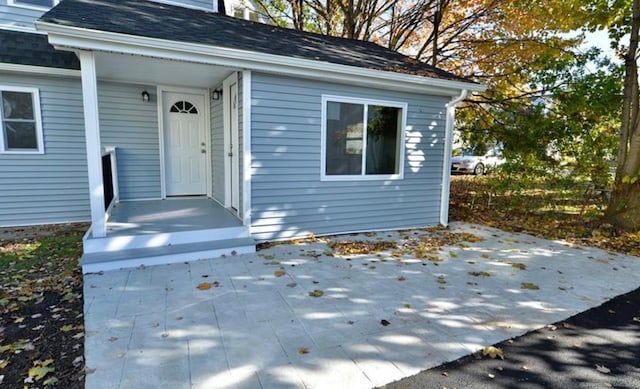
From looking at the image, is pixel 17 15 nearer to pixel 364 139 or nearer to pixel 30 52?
pixel 30 52

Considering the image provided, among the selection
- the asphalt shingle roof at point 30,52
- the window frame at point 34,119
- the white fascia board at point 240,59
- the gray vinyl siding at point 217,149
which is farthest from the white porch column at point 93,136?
the window frame at point 34,119

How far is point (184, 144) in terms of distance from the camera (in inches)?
273

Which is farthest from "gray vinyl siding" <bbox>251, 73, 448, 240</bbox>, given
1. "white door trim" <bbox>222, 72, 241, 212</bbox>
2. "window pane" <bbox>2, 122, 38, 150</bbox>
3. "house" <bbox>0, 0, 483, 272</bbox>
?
"window pane" <bbox>2, 122, 38, 150</bbox>

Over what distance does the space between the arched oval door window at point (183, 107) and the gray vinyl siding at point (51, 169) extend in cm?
154

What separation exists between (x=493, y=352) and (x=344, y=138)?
12.7ft

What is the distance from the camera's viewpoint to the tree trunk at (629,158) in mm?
5965

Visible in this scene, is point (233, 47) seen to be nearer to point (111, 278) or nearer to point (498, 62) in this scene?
point (111, 278)

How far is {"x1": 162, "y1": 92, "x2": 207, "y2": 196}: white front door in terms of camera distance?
6766 mm

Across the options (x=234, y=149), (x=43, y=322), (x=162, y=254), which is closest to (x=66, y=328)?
(x=43, y=322)

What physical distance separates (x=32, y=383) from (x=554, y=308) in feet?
13.4

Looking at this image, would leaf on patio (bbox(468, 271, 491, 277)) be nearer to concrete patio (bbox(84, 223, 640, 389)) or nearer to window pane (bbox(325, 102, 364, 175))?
concrete patio (bbox(84, 223, 640, 389))

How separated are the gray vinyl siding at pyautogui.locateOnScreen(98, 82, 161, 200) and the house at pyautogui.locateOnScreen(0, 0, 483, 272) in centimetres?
2

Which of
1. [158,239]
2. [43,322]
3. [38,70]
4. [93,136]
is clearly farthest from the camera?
[38,70]

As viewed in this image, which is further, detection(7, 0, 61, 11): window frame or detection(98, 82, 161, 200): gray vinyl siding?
detection(98, 82, 161, 200): gray vinyl siding
